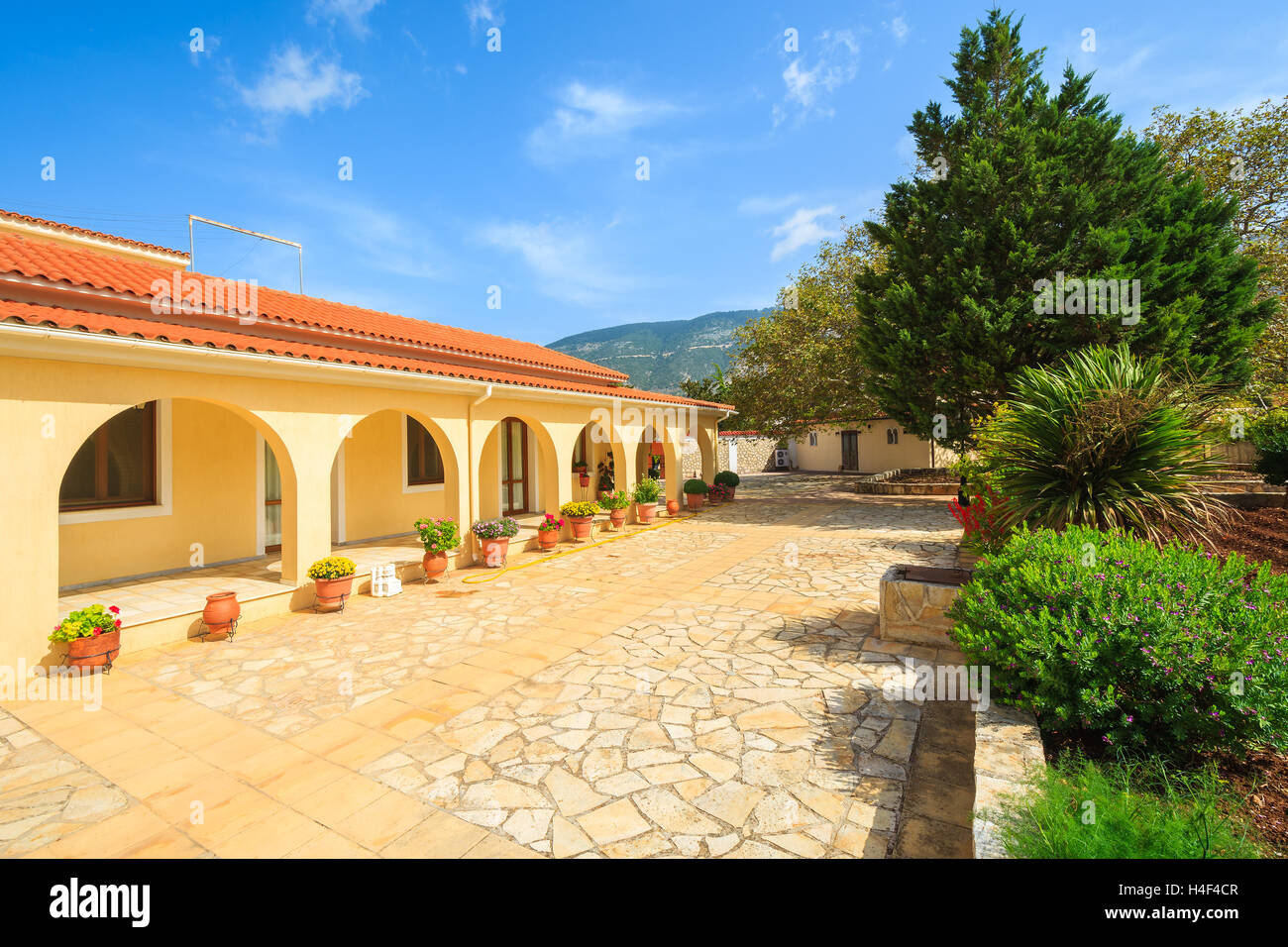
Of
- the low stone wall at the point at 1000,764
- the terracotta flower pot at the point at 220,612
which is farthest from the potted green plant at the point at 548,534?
the low stone wall at the point at 1000,764

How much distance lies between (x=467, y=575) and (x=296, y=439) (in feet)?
11.5

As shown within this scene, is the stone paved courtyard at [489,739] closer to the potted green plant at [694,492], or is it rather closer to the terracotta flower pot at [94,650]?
the terracotta flower pot at [94,650]

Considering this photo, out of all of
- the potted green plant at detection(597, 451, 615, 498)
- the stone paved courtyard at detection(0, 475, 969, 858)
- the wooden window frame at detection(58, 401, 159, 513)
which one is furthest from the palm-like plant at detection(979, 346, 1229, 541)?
the potted green plant at detection(597, 451, 615, 498)

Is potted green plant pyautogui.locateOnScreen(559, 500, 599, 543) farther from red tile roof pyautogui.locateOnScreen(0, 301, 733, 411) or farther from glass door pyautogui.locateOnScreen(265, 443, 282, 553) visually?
glass door pyautogui.locateOnScreen(265, 443, 282, 553)

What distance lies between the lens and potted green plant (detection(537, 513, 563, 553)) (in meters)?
12.1

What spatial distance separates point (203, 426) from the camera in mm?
8992

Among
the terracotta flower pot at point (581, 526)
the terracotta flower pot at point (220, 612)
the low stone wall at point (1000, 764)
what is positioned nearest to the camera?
the low stone wall at point (1000, 764)

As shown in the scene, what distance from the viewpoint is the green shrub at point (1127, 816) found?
2.21m

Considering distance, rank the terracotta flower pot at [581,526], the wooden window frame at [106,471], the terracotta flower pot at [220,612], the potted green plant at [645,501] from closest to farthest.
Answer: the terracotta flower pot at [220,612] → the wooden window frame at [106,471] → the terracotta flower pot at [581,526] → the potted green plant at [645,501]

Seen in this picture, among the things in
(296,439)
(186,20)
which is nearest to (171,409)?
(296,439)

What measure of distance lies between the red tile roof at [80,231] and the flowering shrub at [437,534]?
29.9ft

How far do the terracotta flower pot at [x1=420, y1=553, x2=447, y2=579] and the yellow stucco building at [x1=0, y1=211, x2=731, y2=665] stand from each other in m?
0.97

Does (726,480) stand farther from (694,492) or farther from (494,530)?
(494,530)

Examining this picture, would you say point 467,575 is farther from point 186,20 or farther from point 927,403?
point 927,403
